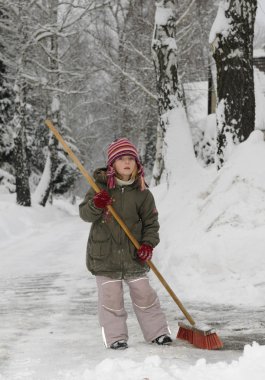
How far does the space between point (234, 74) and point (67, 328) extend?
5309 mm

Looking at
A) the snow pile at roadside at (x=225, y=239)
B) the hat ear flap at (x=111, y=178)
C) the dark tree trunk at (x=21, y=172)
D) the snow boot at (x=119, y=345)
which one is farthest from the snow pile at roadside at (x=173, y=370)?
the dark tree trunk at (x=21, y=172)

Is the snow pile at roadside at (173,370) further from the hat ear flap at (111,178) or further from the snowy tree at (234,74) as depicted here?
the snowy tree at (234,74)

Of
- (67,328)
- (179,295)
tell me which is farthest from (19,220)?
(67,328)

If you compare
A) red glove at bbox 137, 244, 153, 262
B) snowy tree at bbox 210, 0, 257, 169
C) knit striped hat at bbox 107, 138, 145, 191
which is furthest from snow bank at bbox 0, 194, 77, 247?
red glove at bbox 137, 244, 153, 262

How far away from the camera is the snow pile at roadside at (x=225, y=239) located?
5.74 m

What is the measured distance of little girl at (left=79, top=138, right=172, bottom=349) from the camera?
401cm

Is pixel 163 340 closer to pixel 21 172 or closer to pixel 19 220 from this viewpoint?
pixel 19 220

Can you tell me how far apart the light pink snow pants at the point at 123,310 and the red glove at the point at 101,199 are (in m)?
0.56

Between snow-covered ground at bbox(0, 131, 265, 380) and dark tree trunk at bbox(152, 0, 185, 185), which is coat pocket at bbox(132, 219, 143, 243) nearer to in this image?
snow-covered ground at bbox(0, 131, 265, 380)

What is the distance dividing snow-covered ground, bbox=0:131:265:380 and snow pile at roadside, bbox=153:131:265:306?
0.01 metres

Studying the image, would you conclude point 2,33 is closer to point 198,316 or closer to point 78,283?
point 78,283

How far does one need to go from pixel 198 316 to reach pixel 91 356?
1578mm

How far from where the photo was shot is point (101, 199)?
3.91 meters

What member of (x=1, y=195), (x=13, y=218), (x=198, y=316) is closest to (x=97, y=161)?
(x=1, y=195)
